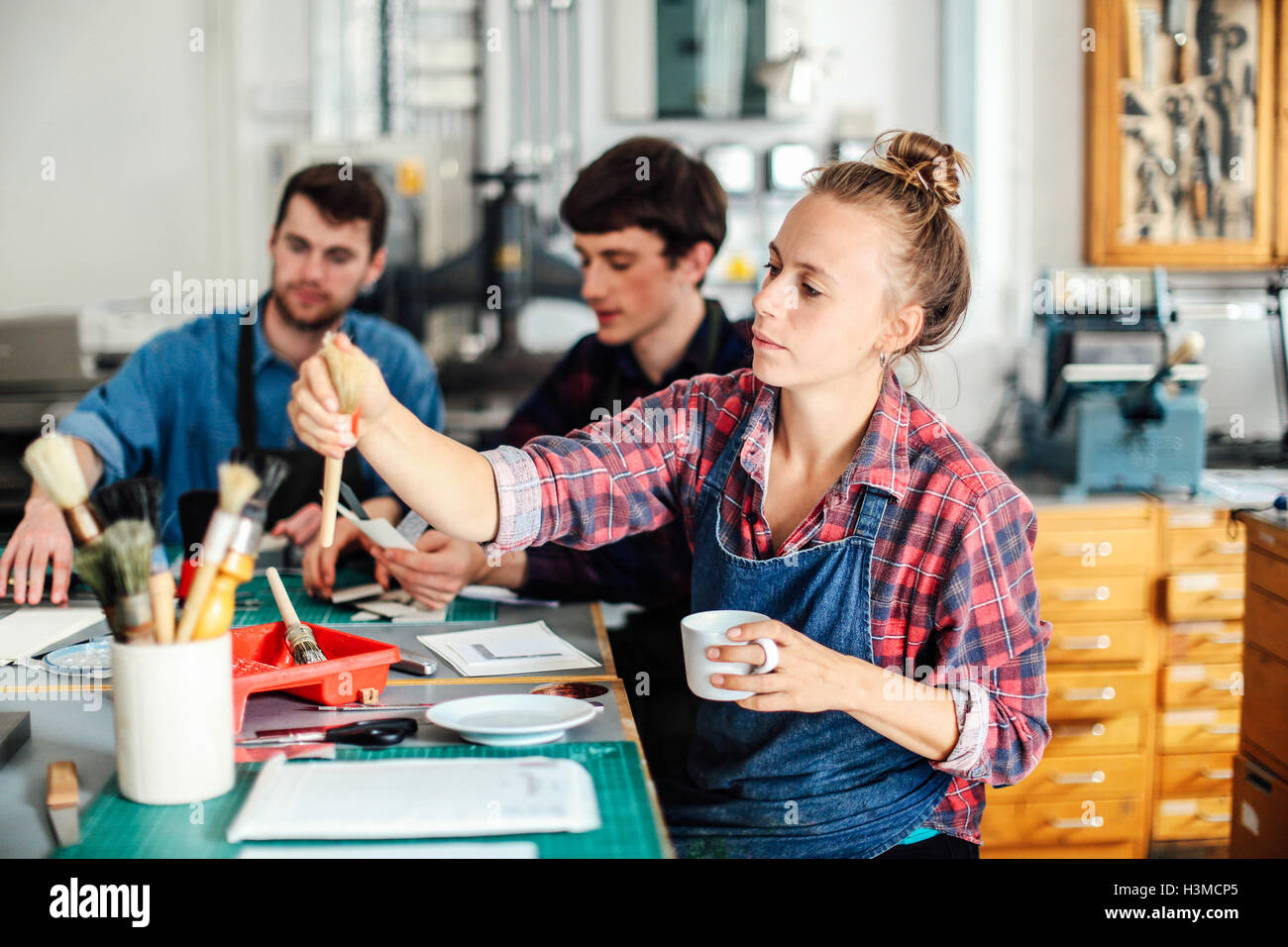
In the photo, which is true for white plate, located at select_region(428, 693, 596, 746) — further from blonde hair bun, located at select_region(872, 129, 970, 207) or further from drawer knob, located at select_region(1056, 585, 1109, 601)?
drawer knob, located at select_region(1056, 585, 1109, 601)

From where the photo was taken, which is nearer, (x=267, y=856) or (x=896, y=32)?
(x=267, y=856)

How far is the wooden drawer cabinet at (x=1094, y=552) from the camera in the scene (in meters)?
3.11

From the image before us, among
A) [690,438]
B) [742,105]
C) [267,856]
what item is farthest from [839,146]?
[267,856]

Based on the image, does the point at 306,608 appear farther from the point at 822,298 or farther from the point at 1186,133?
the point at 1186,133

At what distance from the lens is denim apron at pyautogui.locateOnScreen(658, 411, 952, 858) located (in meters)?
1.54

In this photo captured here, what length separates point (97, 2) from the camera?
4445 mm

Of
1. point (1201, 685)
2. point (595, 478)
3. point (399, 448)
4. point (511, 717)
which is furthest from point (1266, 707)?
point (399, 448)

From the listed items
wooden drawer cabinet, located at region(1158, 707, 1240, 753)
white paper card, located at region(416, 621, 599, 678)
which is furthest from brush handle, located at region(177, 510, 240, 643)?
wooden drawer cabinet, located at region(1158, 707, 1240, 753)

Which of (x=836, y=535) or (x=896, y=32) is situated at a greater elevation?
(x=896, y=32)

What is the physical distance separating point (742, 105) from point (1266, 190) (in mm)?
1862
